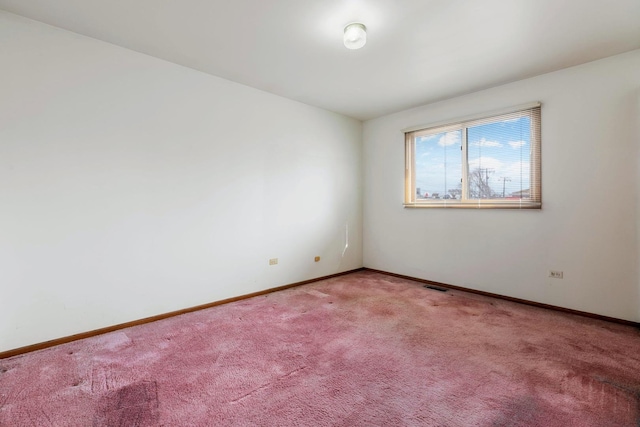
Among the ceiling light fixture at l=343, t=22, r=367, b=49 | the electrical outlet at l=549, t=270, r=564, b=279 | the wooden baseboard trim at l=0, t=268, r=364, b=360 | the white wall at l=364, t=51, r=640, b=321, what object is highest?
the ceiling light fixture at l=343, t=22, r=367, b=49

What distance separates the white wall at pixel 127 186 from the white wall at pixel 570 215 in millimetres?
2339

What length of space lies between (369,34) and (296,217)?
8.02 ft

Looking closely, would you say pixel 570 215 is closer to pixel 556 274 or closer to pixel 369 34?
pixel 556 274

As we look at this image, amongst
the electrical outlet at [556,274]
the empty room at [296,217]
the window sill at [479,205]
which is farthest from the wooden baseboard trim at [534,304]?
the window sill at [479,205]

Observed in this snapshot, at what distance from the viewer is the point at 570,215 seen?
311cm

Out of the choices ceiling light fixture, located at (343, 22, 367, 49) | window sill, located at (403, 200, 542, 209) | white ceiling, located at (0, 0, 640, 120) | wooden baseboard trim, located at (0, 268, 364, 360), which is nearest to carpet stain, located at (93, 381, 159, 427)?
wooden baseboard trim, located at (0, 268, 364, 360)

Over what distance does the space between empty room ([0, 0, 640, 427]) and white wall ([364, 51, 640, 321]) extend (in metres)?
0.02

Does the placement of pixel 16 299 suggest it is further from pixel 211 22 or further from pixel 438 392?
pixel 438 392

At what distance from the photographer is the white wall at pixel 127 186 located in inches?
90.6

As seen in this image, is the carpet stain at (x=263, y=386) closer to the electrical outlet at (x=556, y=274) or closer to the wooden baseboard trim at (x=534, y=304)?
the wooden baseboard trim at (x=534, y=304)

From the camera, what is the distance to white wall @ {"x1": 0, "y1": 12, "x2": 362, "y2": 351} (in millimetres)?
2301

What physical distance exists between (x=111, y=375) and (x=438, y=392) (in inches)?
85.3

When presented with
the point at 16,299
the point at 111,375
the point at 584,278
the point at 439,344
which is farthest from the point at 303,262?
the point at 584,278

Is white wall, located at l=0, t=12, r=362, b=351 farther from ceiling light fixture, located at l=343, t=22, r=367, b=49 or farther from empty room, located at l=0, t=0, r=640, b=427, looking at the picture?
ceiling light fixture, located at l=343, t=22, r=367, b=49
